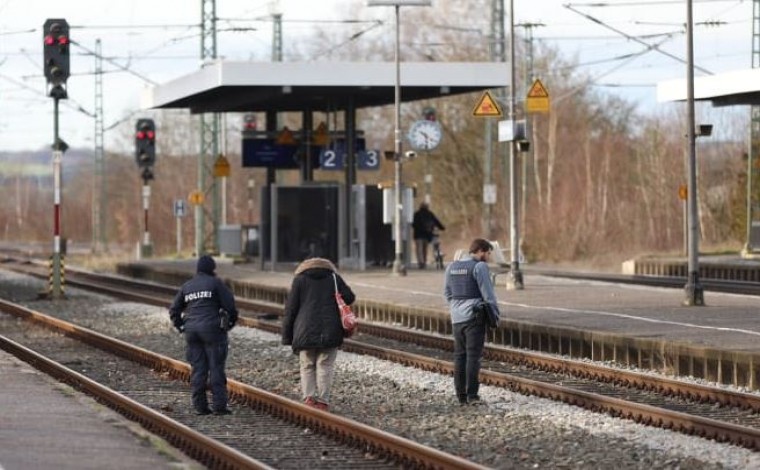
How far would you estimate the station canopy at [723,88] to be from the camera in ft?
127

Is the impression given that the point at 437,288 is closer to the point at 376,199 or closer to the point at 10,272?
the point at 376,199

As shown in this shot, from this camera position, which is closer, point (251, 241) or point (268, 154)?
point (268, 154)

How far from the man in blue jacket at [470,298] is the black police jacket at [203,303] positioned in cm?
225

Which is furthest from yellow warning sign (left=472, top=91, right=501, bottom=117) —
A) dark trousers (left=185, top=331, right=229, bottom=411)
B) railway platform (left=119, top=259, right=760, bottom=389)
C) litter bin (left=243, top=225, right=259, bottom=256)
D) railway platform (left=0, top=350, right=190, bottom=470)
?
litter bin (left=243, top=225, right=259, bottom=256)

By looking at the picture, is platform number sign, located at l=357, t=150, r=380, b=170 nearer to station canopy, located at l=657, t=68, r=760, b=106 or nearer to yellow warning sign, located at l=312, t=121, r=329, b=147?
yellow warning sign, located at l=312, t=121, r=329, b=147

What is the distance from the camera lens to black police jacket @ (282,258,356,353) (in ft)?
53.5

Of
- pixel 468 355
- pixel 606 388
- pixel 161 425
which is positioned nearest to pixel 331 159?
pixel 606 388

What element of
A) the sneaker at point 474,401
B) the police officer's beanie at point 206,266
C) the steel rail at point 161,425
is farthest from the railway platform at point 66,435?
the sneaker at point 474,401

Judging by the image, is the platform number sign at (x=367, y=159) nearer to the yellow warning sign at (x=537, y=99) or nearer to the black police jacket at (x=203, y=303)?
the yellow warning sign at (x=537, y=99)

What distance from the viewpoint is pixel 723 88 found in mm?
39969

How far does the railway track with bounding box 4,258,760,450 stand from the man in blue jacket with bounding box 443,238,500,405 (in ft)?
4.01

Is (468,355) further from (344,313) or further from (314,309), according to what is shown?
(314,309)

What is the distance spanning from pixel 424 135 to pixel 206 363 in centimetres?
3122

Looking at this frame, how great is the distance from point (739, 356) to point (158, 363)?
25.5 ft
